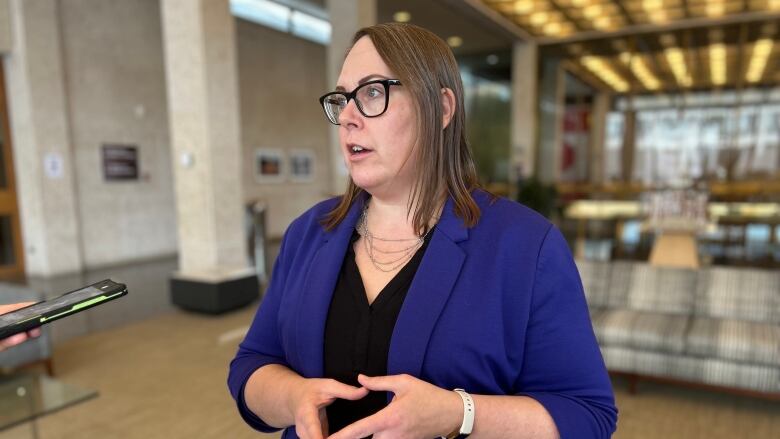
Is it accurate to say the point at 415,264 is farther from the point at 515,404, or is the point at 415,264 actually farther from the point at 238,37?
the point at 238,37

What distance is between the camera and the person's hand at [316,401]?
822 millimetres

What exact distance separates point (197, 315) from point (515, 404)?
5.40 metres

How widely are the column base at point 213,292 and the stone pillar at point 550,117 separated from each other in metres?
7.85

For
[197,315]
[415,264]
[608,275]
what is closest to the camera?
[415,264]

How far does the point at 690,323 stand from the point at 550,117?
8.67 m

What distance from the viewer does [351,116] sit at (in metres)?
0.95

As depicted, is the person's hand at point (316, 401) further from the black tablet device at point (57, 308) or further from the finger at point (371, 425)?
the black tablet device at point (57, 308)

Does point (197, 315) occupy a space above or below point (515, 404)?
below

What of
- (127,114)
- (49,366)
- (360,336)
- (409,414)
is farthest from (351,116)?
(127,114)

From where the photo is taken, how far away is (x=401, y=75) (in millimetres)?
905

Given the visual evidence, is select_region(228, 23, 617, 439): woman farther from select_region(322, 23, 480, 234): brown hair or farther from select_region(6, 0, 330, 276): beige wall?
select_region(6, 0, 330, 276): beige wall

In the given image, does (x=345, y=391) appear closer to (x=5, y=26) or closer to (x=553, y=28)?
(x=5, y=26)

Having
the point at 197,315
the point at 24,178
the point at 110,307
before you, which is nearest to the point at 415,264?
the point at 197,315

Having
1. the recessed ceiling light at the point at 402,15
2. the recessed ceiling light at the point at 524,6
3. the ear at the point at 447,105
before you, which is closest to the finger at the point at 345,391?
the ear at the point at 447,105
